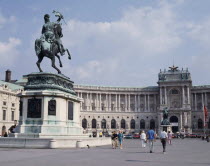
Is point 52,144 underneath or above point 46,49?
underneath

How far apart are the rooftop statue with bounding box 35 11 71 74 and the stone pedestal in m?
2.03

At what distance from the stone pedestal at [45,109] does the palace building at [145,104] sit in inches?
3976

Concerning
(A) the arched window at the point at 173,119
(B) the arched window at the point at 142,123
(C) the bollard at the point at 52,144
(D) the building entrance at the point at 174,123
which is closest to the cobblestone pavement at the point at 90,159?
(C) the bollard at the point at 52,144

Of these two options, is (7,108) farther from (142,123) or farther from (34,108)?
(142,123)

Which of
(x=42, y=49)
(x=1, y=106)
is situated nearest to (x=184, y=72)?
(x=1, y=106)

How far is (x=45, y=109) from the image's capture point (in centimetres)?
2777

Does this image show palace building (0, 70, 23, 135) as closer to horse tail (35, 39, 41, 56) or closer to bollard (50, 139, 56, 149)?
horse tail (35, 39, 41, 56)

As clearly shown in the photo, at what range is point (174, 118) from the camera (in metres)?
131

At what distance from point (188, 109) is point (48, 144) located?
112 metres

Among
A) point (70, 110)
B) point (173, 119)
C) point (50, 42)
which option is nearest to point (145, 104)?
point (173, 119)

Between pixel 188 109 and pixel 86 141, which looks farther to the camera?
pixel 188 109

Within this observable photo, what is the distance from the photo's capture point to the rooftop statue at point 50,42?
30.7 metres

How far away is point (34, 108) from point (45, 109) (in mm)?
1162

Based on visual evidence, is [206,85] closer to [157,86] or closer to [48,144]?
[157,86]
